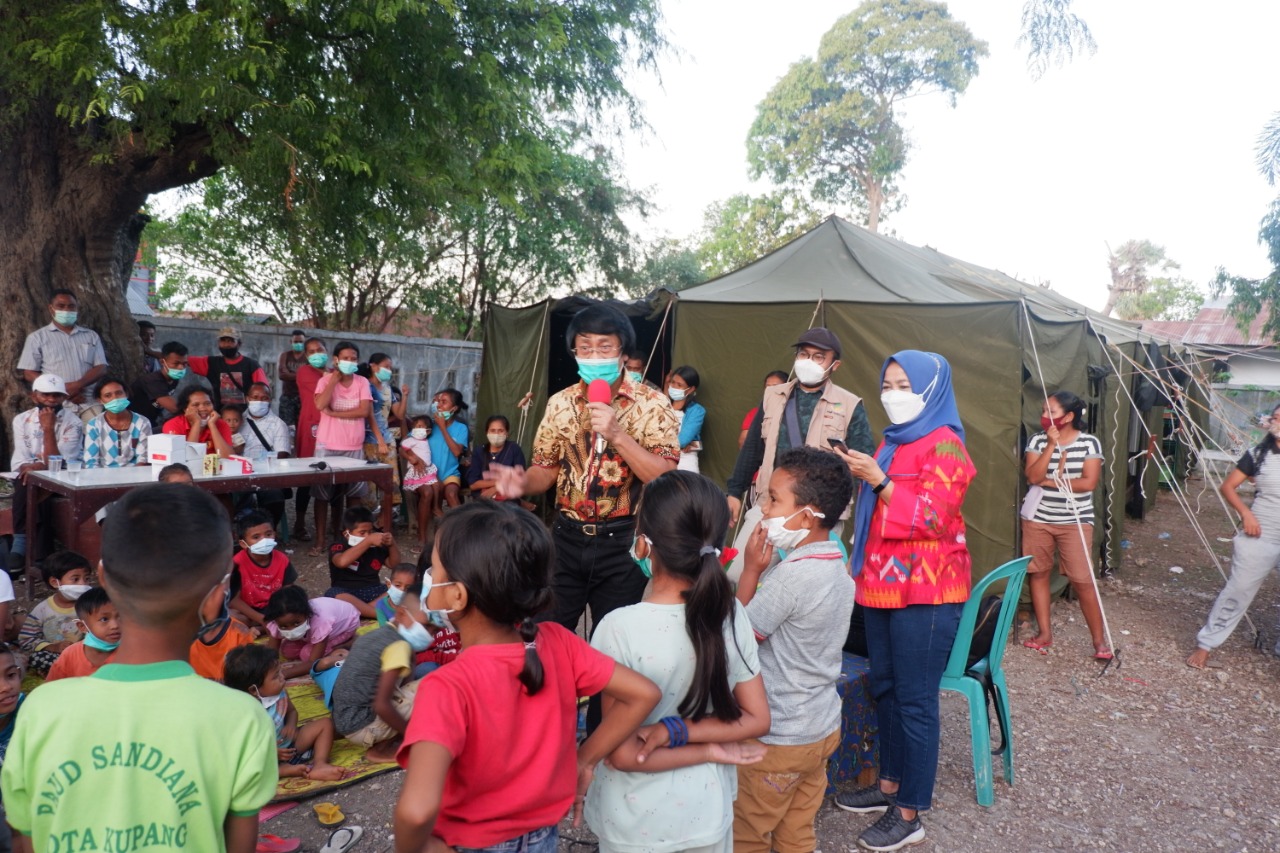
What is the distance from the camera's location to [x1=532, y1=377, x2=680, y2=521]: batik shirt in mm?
2834

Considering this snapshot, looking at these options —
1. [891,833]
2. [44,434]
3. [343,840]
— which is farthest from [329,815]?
[44,434]

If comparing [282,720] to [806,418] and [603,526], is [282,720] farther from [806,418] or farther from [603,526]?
[806,418]

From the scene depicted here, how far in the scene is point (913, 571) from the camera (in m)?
2.77

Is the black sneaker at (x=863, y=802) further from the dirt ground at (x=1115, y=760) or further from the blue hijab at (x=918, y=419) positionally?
the blue hijab at (x=918, y=419)

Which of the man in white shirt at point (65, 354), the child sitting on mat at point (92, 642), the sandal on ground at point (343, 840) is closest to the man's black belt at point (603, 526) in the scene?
the sandal on ground at point (343, 840)

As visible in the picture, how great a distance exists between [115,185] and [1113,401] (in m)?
9.74

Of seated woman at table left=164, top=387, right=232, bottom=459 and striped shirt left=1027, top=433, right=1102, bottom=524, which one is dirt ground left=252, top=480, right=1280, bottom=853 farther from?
seated woman at table left=164, top=387, right=232, bottom=459

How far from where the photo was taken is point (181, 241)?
12.6m

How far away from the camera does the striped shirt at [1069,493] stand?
208 inches

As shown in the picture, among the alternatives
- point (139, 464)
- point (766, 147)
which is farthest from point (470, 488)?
point (766, 147)

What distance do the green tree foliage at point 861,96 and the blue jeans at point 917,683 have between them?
20.8 m

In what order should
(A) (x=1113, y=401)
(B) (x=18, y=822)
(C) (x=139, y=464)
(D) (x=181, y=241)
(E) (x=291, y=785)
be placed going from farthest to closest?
1. (D) (x=181, y=241)
2. (A) (x=1113, y=401)
3. (C) (x=139, y=464)
4. (E) (x=291, y=785)
5. (B) (x=18, y=822)

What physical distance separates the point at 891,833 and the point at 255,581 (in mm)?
3717

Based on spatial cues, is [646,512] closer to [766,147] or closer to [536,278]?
[536,278]
